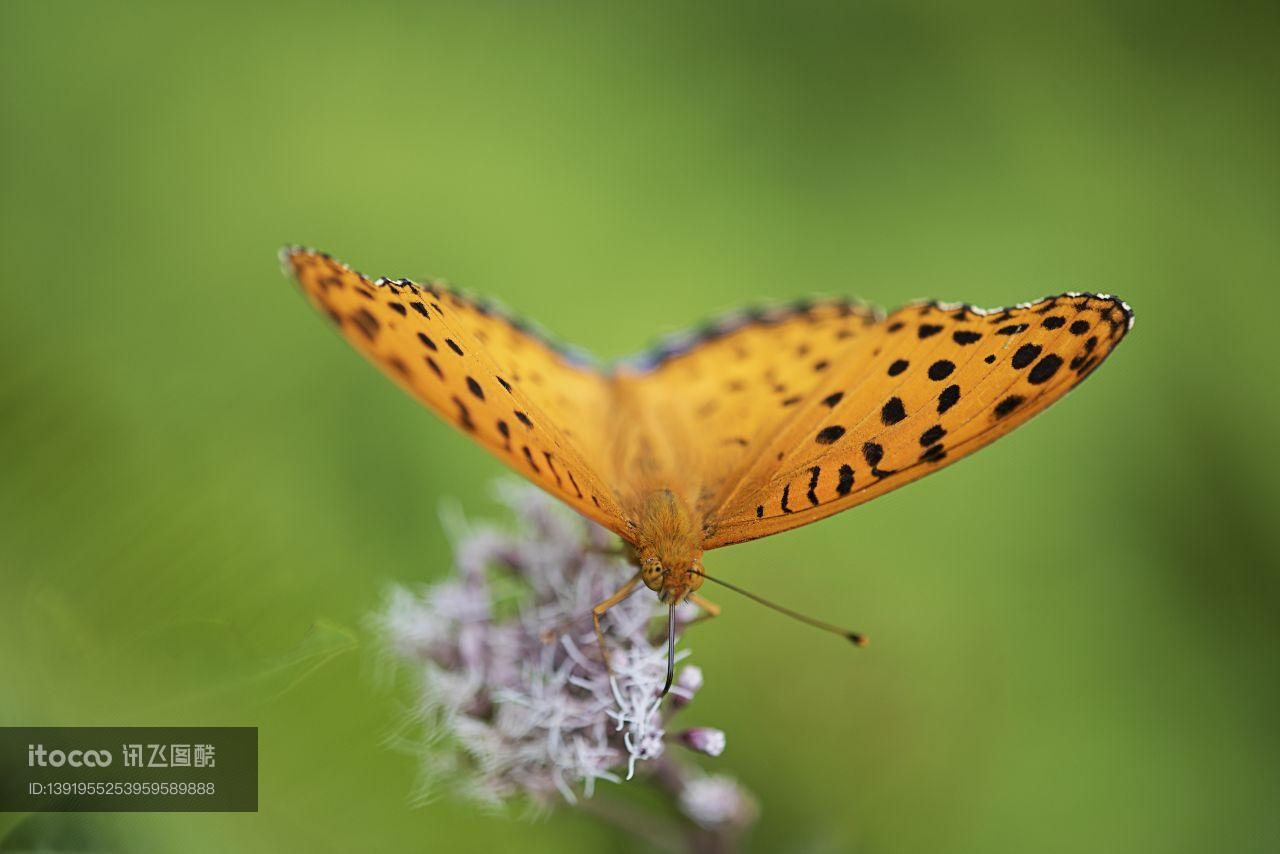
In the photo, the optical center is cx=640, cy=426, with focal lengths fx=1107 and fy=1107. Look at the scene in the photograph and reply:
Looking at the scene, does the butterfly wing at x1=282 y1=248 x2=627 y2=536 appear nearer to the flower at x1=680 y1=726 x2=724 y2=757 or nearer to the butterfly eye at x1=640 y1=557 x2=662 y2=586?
the butterfly eye at x1=640 y1=557 x2=662 y2=586

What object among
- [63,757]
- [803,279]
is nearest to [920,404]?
[63,757]

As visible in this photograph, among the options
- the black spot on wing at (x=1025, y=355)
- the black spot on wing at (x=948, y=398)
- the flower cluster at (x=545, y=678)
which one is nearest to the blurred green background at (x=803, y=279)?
the flower cluster at (x=545, y=678)

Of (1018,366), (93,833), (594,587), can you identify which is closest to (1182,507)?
(1018,366)

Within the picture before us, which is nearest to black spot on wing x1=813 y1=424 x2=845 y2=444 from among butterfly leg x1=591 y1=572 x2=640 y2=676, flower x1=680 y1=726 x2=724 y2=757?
butterfly leg x1=591 y1=572 x2=640 y2=676

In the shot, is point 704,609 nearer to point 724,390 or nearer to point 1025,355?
point 724,390

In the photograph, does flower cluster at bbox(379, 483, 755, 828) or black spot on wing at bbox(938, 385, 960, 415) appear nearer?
black spot on wing at bbox(938, 385, 960, 415)
